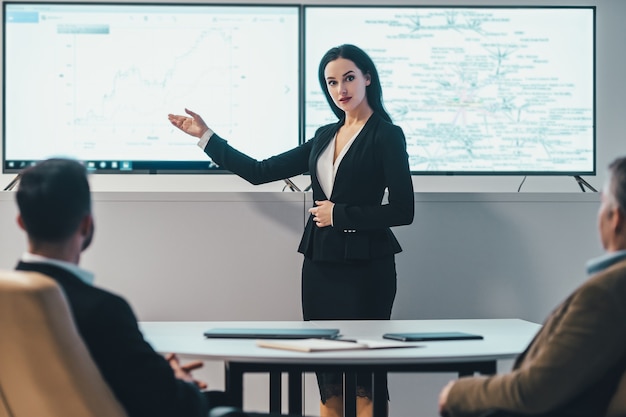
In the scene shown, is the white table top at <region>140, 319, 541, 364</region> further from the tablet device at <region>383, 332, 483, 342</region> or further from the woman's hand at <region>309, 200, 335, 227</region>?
the woman's hand at <region>309, 200, 335, 227</region>

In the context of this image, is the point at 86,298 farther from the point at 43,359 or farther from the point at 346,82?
the point at 346,82

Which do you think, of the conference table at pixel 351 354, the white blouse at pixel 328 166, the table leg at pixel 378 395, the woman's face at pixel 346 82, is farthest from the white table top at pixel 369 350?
the woman's face at pixel 346 82

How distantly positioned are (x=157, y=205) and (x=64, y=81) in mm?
875

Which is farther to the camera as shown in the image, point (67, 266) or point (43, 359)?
point (67, 266)

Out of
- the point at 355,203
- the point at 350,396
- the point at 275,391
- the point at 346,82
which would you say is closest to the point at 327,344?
the point at 350,396

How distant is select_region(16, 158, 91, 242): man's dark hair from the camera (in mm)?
1668

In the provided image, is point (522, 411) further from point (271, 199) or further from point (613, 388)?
point (271, 199)

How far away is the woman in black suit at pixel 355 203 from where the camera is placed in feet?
10.1

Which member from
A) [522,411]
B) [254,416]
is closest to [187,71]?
[254,416]

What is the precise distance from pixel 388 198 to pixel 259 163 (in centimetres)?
66

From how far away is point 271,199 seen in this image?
150 inches

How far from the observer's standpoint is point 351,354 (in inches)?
79.8

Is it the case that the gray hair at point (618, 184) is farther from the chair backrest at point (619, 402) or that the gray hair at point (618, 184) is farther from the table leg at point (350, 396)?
the table leg at point (350, 396)

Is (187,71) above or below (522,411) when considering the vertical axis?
above
